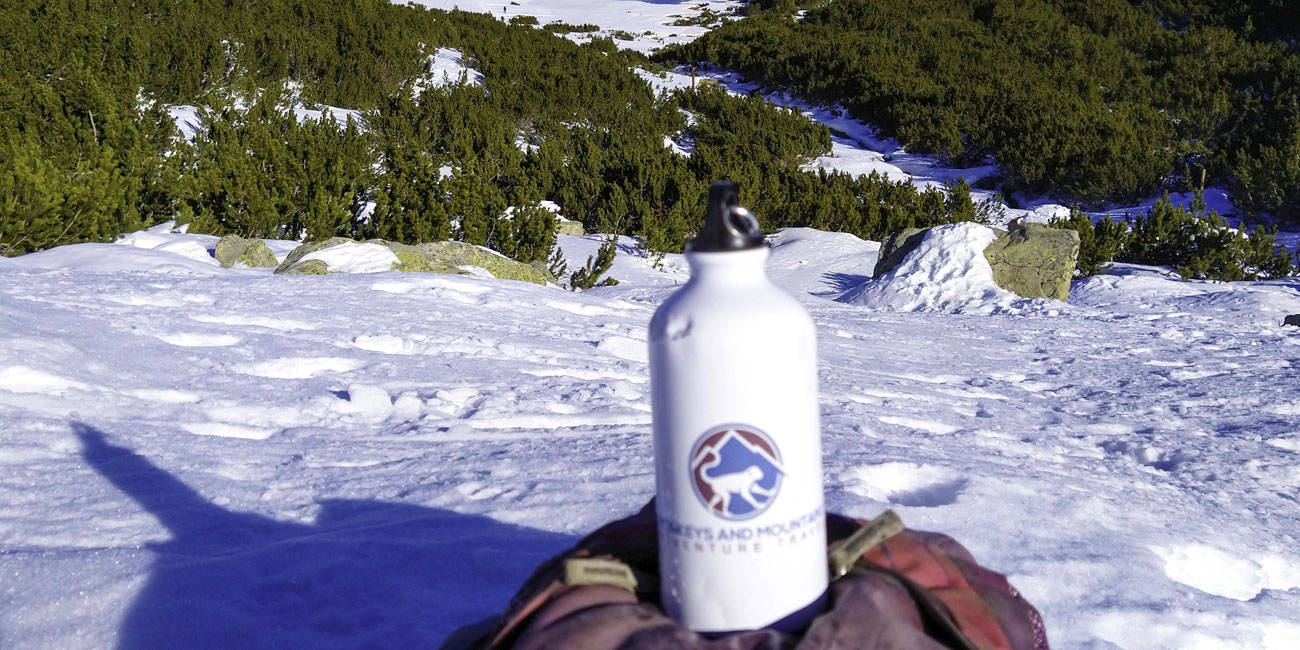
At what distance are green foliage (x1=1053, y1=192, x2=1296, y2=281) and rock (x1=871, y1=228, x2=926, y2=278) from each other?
2024 millimetres

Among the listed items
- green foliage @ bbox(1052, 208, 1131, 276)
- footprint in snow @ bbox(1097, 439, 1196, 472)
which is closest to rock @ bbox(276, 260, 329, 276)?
footprint in snow @ bbox(1097, 439, 1196, 472)

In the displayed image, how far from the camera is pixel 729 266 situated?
82 centimetres

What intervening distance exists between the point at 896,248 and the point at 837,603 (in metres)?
7.70

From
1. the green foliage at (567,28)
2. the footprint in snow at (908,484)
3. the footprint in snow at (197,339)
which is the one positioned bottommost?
the footprint in snow at (908,484)

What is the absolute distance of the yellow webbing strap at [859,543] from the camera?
36.8 inches

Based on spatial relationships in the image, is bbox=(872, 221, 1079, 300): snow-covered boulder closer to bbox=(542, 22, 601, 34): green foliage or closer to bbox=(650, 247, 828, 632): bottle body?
bbox=(650, 247, 828, 632): bottle body

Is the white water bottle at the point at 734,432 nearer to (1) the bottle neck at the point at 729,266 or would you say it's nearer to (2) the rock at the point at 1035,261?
(1) the bottle neck at the point at 729,266

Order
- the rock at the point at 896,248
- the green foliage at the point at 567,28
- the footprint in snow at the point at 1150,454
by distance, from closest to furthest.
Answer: the footprint in snow at the point at 1150,454 → the rock at the point at 896,248 → the green foliage at the point at 567,28

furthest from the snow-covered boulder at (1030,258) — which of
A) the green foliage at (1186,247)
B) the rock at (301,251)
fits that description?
the rock at (301,251)

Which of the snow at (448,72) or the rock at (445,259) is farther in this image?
the snow at (448,72)

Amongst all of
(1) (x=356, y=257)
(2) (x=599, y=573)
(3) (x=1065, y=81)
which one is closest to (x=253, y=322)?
(1) (x=356, y=257)

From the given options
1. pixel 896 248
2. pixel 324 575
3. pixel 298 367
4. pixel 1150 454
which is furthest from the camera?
pixel 896 248

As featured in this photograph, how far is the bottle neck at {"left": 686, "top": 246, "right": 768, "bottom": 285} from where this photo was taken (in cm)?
81

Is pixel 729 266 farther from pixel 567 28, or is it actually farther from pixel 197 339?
pixel 567 28
